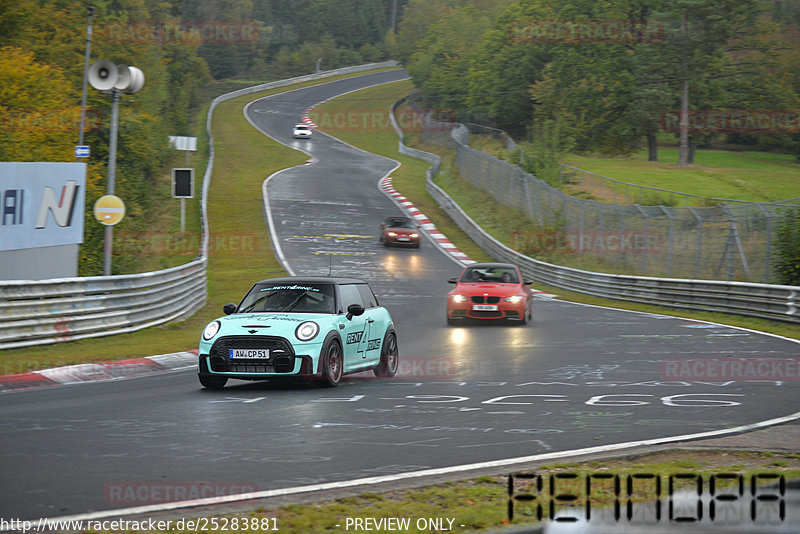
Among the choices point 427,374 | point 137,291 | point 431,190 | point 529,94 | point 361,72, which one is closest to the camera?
point 427,374

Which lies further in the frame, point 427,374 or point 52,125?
point 52,125

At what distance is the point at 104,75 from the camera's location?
18.5 meters

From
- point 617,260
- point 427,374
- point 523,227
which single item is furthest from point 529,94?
point 427,374

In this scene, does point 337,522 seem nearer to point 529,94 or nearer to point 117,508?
point 117,508

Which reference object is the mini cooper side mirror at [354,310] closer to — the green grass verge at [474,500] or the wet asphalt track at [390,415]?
the wet asphalt track at [390,415]

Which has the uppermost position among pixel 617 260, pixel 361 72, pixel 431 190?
pixel 361 72

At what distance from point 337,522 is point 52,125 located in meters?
44.4

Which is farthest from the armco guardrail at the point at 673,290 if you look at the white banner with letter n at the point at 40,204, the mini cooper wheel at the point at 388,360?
the white banner with letter n at the point at 40,204

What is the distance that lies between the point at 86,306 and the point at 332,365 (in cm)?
703

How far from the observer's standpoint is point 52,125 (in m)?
45.8

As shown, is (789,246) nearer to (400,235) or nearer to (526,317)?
(526,317)

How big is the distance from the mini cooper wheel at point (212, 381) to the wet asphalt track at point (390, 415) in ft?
0.53

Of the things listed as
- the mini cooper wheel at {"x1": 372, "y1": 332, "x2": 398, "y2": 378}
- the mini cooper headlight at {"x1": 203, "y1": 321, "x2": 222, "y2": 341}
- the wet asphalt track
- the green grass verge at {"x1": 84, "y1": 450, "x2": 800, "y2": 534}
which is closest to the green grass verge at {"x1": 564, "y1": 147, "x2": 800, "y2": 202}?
the wet asphalt track

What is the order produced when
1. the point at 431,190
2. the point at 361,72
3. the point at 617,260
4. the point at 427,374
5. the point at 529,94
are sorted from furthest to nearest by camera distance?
the point at 361,72 → the point at 529,94 → the point at 431,190 → the point at 617,260 → the point at 427,374
